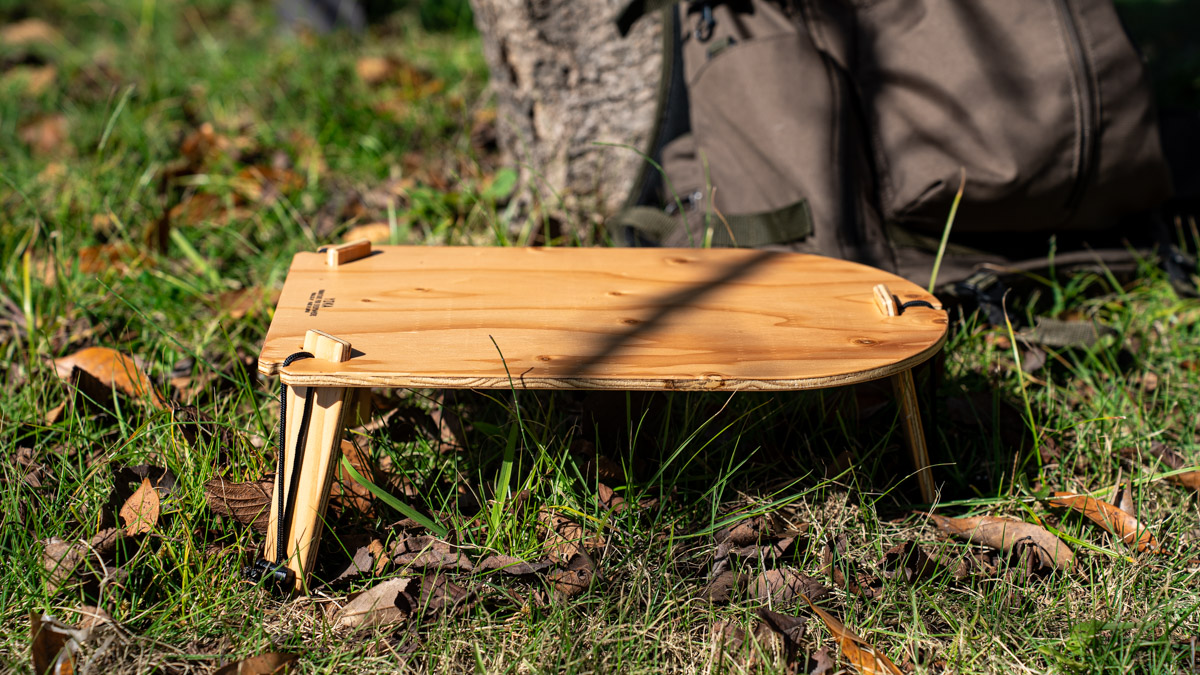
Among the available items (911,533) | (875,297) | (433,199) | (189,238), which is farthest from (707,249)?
(189,238)

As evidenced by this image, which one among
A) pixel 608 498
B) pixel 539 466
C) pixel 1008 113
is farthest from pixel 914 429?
pixel 1008 113

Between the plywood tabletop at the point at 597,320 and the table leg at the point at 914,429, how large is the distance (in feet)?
0.31

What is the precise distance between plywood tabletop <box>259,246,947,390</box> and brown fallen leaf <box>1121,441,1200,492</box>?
0.64 metres

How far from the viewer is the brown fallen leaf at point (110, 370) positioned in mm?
1796

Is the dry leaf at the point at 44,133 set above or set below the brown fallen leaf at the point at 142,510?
above

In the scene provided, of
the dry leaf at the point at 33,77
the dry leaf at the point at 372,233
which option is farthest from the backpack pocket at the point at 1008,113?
the dry leaf at the point at 33,77

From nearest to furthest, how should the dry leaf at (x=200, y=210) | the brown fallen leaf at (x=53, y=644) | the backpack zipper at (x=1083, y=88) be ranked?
1. the brown fallen leaf at (x=53, y=644)
2. the backpack zipper at (x=1083, y=88)
3. the dry leaf at (x=200, y=210)

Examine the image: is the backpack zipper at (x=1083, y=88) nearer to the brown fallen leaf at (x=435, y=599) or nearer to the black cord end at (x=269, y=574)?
the brown fallen leaf at (x=435, y=599)

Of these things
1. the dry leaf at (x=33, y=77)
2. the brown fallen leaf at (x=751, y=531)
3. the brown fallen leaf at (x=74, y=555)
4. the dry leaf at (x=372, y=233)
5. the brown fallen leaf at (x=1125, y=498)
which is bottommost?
the brown fallen leaf at (x=1125, y=498)

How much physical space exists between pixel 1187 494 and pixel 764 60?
1270 millimetres

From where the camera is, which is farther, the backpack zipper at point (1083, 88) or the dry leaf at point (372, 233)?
the dry leaf at point (372, 233)

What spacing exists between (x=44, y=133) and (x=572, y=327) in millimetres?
2447

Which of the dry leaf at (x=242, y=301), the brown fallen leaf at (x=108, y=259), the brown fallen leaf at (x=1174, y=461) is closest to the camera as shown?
the brown fallen leaf at (x=1174, y=461)

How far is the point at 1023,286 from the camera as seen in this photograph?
218cm
